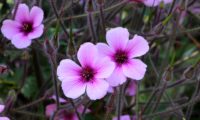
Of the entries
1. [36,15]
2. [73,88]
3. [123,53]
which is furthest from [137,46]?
[36,15]

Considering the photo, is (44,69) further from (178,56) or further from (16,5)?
(178,56)

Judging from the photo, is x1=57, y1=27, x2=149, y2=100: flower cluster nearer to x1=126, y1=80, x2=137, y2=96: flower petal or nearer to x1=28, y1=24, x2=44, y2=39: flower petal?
x1=28, y1=24, x2=44, y2=39: flower petal

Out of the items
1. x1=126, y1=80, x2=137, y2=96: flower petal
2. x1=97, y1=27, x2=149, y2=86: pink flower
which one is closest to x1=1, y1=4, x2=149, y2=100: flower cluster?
x1=97, y1=27, x2=149, y2=86: pink flower

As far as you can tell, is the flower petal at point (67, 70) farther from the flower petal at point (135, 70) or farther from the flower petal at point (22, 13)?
the flower petal at point (22, 13)

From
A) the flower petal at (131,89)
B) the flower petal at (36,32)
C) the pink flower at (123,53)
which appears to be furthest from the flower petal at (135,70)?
the flower petal at (131,89)

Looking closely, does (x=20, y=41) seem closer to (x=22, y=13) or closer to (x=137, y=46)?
(x=22, y=13)

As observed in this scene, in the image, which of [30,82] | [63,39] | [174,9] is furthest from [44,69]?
[174,9]
